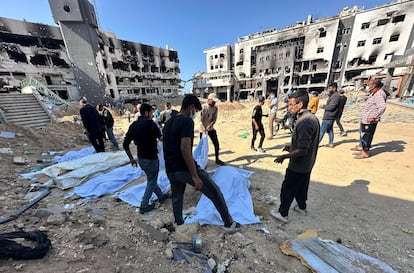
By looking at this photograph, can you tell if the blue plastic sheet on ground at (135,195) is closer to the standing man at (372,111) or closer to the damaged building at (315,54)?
the standing man at (372,111)

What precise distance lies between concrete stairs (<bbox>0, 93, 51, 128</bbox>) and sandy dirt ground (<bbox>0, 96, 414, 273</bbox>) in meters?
6.07

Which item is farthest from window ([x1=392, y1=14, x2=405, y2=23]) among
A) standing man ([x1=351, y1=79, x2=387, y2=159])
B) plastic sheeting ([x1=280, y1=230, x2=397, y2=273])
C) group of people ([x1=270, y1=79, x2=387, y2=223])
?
plastic sheeting ([x1=280, y1=230, x2=397, y2=273])

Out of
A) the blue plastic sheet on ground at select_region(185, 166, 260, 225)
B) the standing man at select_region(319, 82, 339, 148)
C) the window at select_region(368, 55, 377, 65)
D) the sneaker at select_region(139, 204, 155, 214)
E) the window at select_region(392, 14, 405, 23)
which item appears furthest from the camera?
the window at select_region(368, 55, 377, 65)

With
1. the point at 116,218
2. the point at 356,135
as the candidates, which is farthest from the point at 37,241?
the point at 356,135

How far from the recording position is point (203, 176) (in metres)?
2.09

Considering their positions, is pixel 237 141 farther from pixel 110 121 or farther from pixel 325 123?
pixel 110 121

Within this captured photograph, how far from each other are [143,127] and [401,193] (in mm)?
4689

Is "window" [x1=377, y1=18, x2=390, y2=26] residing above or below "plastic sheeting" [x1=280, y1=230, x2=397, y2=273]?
above

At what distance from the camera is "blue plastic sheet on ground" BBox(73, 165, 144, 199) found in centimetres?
333

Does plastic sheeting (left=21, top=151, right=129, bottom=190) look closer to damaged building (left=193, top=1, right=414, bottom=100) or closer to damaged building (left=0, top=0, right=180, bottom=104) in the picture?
damaged building (left=0, top=0, right=180, bottom=104)

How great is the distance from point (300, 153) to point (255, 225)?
3.99 feet

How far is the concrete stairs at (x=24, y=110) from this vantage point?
8.60 metres

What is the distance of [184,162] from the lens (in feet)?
6.80

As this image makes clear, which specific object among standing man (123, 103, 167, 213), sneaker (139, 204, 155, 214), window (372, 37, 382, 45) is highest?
window (372, 37, 382, 45)
